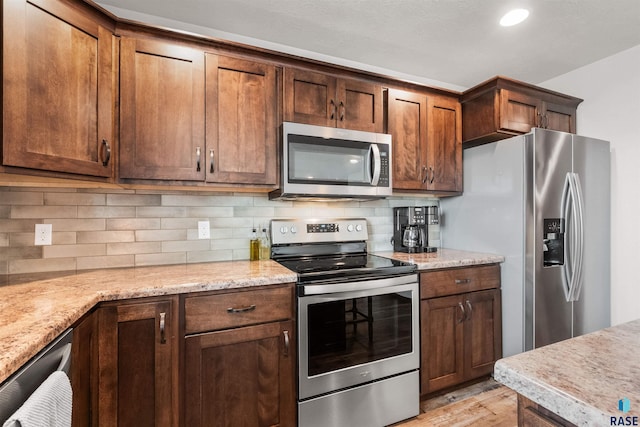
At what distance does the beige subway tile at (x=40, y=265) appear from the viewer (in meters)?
1.65

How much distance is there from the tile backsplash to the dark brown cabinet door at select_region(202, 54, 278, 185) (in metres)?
0.34

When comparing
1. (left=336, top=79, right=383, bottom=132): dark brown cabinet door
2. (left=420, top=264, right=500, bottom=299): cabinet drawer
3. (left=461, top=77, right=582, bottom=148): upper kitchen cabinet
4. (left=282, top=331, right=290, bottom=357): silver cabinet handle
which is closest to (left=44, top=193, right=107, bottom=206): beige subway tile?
(left=282, top=331, right=290, bottom=357): silver cabinet handle

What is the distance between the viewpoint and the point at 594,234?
2418 mm

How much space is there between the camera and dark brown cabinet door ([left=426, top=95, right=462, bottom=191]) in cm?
249

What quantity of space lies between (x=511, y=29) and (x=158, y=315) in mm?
2779

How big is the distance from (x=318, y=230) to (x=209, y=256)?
2.60 ft

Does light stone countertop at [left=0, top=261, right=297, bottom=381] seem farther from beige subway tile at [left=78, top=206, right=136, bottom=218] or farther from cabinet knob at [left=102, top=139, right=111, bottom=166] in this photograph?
cabinet knob at [left=102, top=139, right=111, bottom=166]

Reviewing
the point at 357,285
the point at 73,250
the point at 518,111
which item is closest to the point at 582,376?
the point at 357,285

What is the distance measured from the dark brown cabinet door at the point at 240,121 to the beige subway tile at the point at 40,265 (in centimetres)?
93

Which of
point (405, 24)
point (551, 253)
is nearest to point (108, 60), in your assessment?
point (405, 24)

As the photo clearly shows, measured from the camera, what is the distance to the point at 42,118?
4.23ft

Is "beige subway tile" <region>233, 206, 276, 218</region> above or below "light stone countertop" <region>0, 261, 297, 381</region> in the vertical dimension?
above

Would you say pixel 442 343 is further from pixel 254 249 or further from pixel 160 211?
pixel 160 211

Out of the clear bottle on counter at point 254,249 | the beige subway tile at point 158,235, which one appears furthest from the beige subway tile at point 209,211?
the clear bottle on counter at point 254,249
